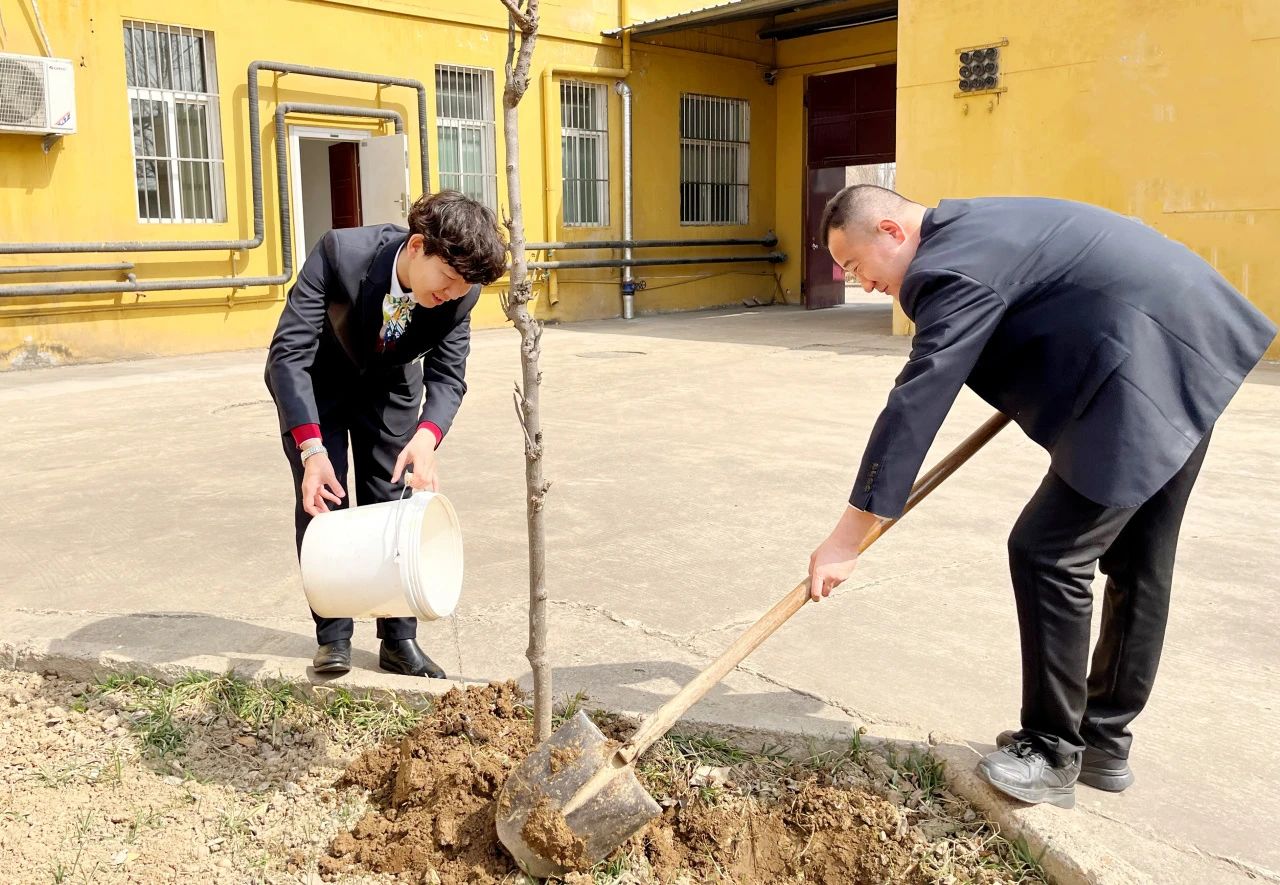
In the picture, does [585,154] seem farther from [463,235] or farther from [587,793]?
[587,793]

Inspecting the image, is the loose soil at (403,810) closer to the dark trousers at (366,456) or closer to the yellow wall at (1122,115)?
the dark trousers at (366,456)

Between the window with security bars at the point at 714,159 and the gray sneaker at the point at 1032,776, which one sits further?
the window with security bars at the point at 714,159

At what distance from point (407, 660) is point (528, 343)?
53.4 inches

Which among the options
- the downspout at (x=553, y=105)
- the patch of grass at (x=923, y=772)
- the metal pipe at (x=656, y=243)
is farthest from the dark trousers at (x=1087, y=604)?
the downspout at (x=553, y=105)

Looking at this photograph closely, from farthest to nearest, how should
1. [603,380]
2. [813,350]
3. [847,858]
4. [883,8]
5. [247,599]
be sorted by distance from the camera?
[883,8], [813,350], [603,380], [247,599], [847,858]

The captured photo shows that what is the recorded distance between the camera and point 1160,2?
10.6m

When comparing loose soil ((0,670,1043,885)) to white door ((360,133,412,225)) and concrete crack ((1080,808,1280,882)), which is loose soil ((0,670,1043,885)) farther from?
white door ((360,133,412,225))

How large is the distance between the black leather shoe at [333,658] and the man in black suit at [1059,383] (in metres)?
1.51

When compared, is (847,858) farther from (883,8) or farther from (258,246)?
(883,8)

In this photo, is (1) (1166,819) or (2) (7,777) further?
(2) (7,777)

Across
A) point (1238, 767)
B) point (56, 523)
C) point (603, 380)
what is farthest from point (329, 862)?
point (603, 380)

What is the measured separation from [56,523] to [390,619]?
8.64 ft

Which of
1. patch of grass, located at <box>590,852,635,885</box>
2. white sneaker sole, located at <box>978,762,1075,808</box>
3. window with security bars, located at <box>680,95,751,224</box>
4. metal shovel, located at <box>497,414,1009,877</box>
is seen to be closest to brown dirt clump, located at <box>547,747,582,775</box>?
metal shovel, located at <box>497,414,1009,877</box>

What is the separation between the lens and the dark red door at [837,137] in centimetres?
1672
